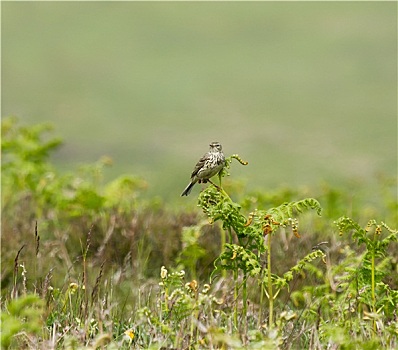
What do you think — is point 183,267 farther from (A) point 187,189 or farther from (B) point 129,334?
(B) point 129,334

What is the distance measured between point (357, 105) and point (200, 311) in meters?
40.3

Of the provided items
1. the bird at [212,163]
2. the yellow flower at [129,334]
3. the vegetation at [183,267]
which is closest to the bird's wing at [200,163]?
the bird at [212,163]

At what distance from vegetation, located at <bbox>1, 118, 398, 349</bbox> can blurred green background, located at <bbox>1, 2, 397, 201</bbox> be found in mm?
19986

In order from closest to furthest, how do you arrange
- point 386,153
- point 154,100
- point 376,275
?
point 376,275 → point 386,153 → point 154,100

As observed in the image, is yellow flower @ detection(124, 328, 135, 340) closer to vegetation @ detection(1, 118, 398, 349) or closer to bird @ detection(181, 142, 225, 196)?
vegetation @ detection(1, 118, 398, 349)

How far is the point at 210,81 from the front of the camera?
51.4 m

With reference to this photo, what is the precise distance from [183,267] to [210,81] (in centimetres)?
4484

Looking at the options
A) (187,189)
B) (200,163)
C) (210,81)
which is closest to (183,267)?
(187,189)

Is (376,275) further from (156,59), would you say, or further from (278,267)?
(156,59)

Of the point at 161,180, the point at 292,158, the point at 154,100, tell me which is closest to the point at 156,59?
the point at 154,100

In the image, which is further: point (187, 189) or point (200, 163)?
point (187, 189)

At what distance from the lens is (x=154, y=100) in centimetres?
4844

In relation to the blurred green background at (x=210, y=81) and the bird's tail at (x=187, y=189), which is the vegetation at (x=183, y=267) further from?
the blurred green background at (x=210, y=81)

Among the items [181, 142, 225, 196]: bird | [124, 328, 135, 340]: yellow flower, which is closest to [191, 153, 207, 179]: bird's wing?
[181, 142, 225, 196]: bird
